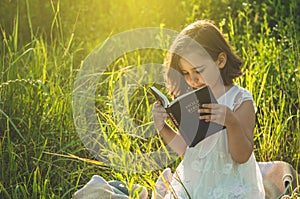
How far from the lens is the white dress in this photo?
10.8ft

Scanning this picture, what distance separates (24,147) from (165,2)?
9.23 ft

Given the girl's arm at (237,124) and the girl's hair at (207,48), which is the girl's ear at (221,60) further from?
the girl's arm at (237,124)

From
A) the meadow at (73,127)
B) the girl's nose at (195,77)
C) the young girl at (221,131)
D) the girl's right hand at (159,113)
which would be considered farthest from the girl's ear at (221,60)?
the meadow at (73,127)

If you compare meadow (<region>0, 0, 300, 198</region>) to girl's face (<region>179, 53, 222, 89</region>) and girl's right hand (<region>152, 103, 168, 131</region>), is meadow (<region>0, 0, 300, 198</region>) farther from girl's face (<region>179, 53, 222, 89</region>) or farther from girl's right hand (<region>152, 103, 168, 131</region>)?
girl's face (<region>179, 53, 222, 89</region>)

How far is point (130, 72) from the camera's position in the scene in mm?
4617

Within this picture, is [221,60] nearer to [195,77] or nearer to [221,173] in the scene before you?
[195,77]

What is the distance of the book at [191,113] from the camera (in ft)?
9.53

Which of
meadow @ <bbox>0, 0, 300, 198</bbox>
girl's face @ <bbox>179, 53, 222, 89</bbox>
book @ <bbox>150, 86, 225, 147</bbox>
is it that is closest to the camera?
book @ <bbox>150, 86, 225, 147</bbox>

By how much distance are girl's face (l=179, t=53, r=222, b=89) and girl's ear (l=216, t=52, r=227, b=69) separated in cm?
3

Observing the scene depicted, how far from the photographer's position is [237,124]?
3064 millimetres

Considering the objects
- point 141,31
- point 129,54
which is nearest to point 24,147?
point 129,54

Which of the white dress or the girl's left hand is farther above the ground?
the girl's left hand

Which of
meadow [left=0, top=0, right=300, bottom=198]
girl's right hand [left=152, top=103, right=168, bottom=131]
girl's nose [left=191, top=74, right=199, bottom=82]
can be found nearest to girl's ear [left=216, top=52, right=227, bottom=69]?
girl's nose [left=191, top=74, right=199, bottom=82]

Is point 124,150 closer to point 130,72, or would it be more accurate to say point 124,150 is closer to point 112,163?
point 112,163
